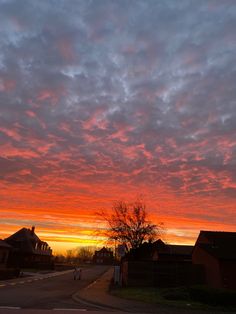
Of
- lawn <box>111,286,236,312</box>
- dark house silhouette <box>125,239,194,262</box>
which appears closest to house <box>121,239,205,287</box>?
dark house silhouette <box>125,239,194,262</box>

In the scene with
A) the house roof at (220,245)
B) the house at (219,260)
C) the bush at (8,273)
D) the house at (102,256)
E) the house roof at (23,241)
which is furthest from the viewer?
the house at (102,256)

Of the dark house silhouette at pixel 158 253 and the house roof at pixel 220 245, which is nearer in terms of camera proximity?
the house roof at pixel 220 245

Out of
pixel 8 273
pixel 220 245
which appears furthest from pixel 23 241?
pixel 220 245

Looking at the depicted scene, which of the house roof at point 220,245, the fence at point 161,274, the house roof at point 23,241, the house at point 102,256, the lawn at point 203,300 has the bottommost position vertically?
the lawn at point 203,300

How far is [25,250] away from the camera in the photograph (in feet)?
230

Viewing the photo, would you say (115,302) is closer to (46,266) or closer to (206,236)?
(206,236)

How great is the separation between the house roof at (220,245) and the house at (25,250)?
35455 millimetres

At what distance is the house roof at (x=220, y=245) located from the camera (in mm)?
30984

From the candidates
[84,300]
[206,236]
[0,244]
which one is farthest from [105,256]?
[84,300]

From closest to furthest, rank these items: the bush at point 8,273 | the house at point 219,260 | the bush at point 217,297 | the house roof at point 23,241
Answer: the bush at point 217,297, the house at point 219,260, the bush at point 8,273, the house roof at point 23,241

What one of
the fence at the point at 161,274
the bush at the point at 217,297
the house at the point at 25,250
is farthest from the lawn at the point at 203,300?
the house at the point at 25,250

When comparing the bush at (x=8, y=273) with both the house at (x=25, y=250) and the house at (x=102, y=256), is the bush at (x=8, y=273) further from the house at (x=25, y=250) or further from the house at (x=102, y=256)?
the house at (x=102, y=256)

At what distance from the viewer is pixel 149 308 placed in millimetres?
14555

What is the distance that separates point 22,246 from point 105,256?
10295 centimetres
